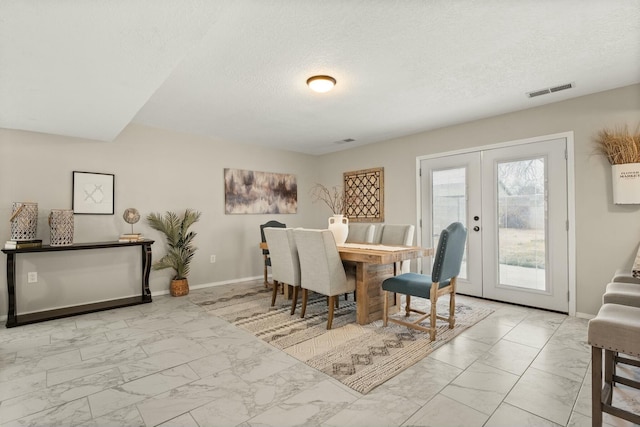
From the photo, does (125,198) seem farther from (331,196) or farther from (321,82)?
(331,196)

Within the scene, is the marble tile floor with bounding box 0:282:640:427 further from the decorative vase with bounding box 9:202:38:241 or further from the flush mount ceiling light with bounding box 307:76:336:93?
the flush mount ceiling light with bounding box 307:76:336:93

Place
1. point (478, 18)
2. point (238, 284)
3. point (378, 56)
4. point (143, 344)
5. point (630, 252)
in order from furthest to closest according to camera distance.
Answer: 1. point (238, 284)
2. point (630, 252)
3. point (143, 344)
4. point (378, 56)
5. point (478, 18)

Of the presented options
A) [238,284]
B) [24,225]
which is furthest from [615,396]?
[24,225]

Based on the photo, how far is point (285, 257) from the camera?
128 inches

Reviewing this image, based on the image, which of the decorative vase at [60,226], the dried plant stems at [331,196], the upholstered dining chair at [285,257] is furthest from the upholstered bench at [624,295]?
the decorative vase at [60,226]

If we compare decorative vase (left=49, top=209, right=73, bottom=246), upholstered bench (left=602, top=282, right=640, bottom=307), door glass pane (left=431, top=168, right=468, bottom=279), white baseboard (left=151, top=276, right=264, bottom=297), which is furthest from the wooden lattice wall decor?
decorative vase (left=49, top=209, right=73, bottom=246)

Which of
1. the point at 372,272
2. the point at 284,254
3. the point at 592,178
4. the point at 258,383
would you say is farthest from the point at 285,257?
the point at 592,178

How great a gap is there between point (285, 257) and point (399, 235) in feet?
4.87

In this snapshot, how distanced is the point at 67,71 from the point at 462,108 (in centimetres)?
362

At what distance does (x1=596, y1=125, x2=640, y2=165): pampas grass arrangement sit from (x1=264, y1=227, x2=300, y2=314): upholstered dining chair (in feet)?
10.4

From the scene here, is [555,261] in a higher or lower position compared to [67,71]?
lower

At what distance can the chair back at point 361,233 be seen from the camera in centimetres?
404

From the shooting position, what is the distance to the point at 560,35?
6.77 ft

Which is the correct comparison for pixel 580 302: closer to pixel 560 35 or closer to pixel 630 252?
pixel 630 252
